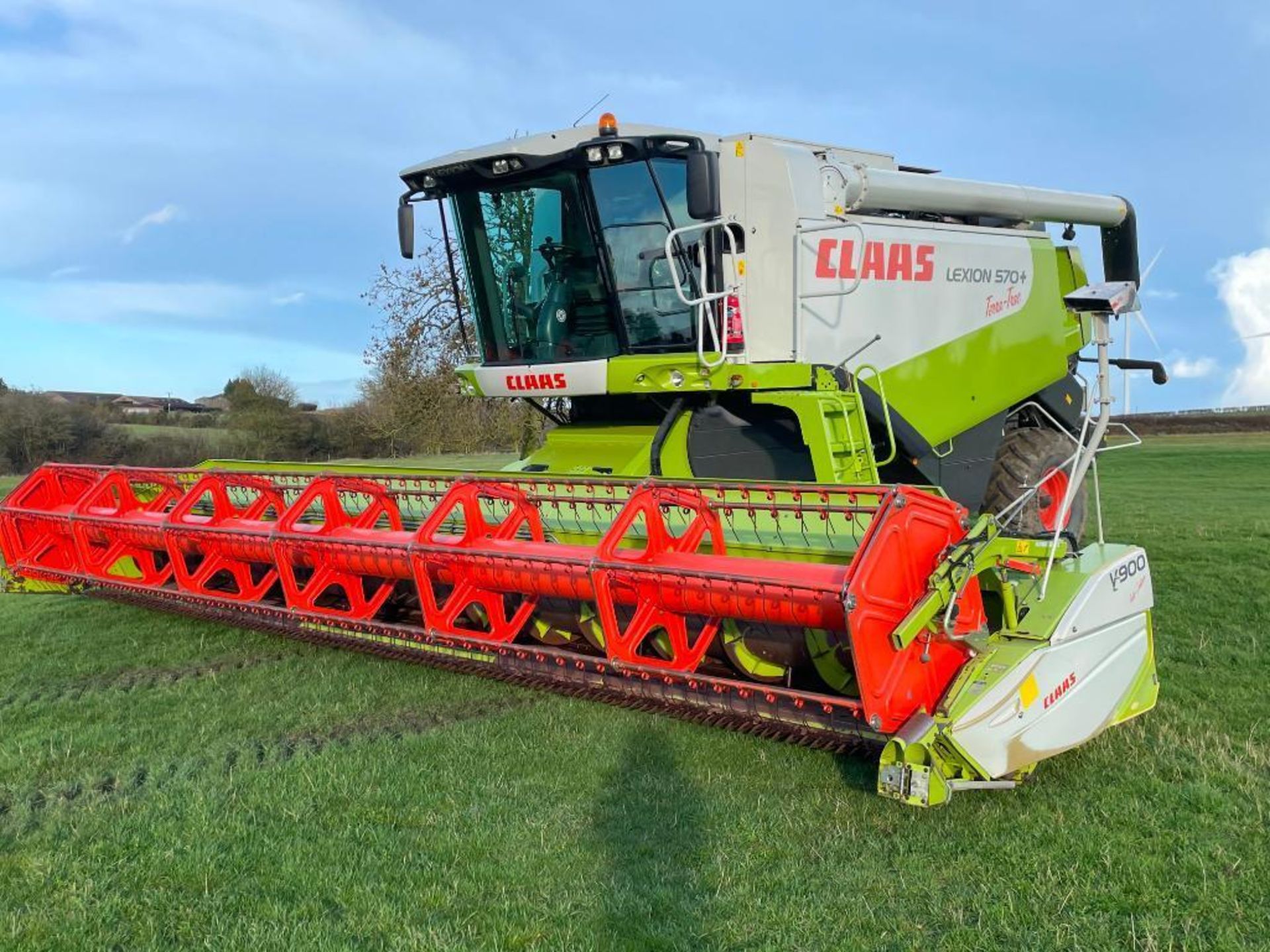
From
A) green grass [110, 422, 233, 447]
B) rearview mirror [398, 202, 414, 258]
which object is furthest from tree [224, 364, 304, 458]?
rearview mirror [398, 202, 414, 258]

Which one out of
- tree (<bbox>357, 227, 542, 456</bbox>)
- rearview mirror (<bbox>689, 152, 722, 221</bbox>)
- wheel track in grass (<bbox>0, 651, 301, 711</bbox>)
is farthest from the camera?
tree (<bbox>357, 227, 542, 456</bbox>)

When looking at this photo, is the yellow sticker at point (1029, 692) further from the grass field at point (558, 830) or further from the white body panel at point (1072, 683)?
the grass field at point (558, 830)

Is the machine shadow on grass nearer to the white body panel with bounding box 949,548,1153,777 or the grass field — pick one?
the grass field

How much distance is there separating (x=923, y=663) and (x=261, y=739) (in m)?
2.76

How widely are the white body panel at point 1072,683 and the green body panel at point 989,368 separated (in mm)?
2239

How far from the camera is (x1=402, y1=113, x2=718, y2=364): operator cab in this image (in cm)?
559

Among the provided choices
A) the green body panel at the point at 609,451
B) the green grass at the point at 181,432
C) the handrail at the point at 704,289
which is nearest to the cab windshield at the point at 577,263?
the handrail at the point at 704,289

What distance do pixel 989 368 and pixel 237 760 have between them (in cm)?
509

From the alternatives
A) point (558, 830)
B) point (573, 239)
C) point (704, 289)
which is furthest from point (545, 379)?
point (558, 830)

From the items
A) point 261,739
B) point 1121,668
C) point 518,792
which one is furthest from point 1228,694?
point 261,739

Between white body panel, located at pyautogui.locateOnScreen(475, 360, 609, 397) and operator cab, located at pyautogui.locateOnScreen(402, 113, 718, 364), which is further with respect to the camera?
white body panel, located at pyautogui.locateOnScreen(475, 360, 609, 397)

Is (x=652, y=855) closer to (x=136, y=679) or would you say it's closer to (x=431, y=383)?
(x=136, y=679)

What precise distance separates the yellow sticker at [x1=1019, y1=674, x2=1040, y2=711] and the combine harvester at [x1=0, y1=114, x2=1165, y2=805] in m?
0.01

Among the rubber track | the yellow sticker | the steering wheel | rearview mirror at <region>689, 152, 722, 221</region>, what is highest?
rearview mirror at <region>689, 152, 722, 221</region>
